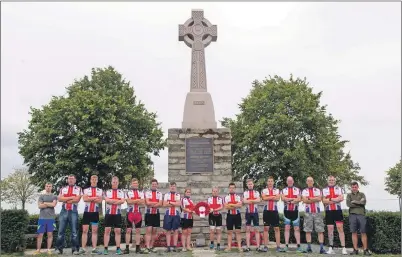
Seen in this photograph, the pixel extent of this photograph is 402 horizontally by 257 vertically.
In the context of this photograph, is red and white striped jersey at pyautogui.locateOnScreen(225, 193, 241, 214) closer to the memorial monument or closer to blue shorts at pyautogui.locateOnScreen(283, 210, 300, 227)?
blue shorts at pyautogui.locateOnScreen(283, 210, 300, 227)

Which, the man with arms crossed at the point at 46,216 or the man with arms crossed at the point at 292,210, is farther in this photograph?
the man with arms crossed at the point at 292,210

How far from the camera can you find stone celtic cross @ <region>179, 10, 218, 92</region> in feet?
49.4

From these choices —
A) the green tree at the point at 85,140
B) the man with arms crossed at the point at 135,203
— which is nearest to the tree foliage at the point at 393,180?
the green tree at the point at 85,140

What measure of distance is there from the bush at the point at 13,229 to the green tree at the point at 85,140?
11.1 m

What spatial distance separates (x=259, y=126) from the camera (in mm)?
26141

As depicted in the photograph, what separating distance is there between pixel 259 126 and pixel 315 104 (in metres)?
3.97

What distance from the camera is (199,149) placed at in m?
14.4

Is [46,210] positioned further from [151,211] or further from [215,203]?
[215,203]

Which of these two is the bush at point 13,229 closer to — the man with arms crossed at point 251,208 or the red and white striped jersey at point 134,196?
the red and white striped jersey at point 134,196

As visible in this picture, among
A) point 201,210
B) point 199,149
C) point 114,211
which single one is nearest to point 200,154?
point 199,149

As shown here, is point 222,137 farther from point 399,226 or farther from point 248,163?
point 248,163

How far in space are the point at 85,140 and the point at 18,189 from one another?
79.5 ft

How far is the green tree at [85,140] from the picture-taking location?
952 inches

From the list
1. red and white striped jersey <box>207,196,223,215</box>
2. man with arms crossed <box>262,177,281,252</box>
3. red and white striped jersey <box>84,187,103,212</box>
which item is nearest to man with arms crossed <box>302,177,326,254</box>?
man with arms crossed <box>262,177,281,252</box>
